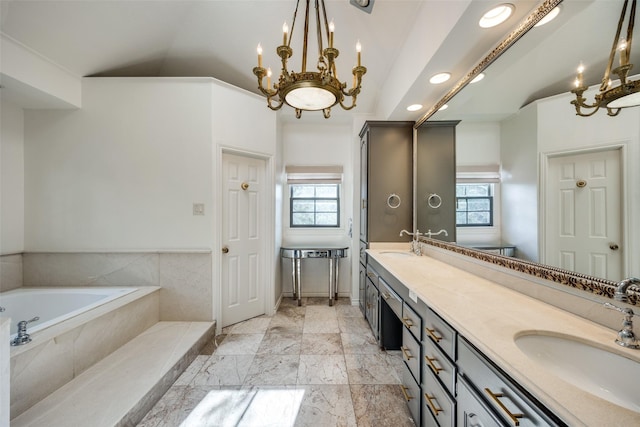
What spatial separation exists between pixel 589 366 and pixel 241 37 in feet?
11.0

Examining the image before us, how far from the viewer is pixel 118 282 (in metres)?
2.44

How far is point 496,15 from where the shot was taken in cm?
126

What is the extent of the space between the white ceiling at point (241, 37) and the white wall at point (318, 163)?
85 centimetres

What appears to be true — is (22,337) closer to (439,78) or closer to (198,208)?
(198,208)

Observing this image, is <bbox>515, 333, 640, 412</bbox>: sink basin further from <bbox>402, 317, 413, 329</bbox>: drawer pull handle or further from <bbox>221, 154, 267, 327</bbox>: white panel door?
<bbox>221, 154, 267, 327</bbox>: white panel door

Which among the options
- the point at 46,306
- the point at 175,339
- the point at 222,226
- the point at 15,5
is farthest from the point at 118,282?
the point at 15,5

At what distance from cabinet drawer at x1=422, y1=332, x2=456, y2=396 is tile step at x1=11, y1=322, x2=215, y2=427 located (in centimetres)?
175

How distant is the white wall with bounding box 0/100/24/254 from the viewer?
7.40ft

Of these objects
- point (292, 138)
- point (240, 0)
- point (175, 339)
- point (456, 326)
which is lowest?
point (175, 339)

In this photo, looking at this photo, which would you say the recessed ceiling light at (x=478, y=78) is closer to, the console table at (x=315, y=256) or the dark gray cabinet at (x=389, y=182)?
the dark gray cabinet at (x=389, y=182)

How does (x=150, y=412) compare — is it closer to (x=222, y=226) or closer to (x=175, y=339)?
(x=175, y=339)

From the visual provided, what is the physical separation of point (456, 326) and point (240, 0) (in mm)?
2919

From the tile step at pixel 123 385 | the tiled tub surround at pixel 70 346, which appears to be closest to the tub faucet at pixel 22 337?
the tiled tub surround at pixel 70 346

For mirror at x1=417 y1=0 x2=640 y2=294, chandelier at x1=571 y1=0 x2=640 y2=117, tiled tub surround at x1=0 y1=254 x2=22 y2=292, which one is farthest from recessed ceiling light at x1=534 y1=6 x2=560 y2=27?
tiled tub surround at x1=0 y1=254 x2=22 y2=292
